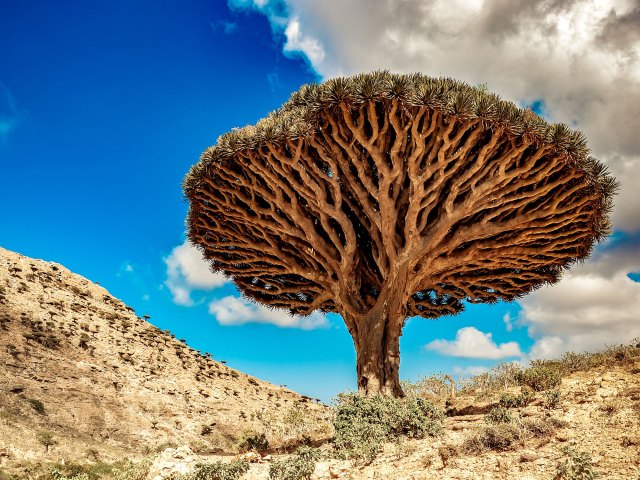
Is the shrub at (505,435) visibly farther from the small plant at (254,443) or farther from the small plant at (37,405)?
the small plant at (37,405)

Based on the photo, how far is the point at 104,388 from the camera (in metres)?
19.9

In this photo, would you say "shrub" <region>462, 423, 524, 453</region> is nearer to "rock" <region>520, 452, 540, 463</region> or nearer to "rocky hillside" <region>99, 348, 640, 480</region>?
"rocky hillside" <region>99, 348, 640, 480</region>

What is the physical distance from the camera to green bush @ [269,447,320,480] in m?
6.41

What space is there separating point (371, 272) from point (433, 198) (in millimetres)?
2864

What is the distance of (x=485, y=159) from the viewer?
9.83 metres

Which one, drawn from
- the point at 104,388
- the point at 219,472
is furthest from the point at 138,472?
the point at 104,388

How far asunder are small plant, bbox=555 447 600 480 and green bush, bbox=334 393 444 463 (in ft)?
8.39

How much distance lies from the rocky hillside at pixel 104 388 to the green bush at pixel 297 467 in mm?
4326

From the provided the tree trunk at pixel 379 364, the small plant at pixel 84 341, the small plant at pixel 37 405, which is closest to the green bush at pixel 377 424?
the tree trunk at pixel 379 364

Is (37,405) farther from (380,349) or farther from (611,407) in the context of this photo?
(611,407)

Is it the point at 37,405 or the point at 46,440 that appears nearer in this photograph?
the point at 46,440

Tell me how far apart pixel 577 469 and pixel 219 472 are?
4.47 m

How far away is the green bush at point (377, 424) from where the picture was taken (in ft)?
23.5

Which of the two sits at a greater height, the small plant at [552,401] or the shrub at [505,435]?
the small plant at [552,401]
